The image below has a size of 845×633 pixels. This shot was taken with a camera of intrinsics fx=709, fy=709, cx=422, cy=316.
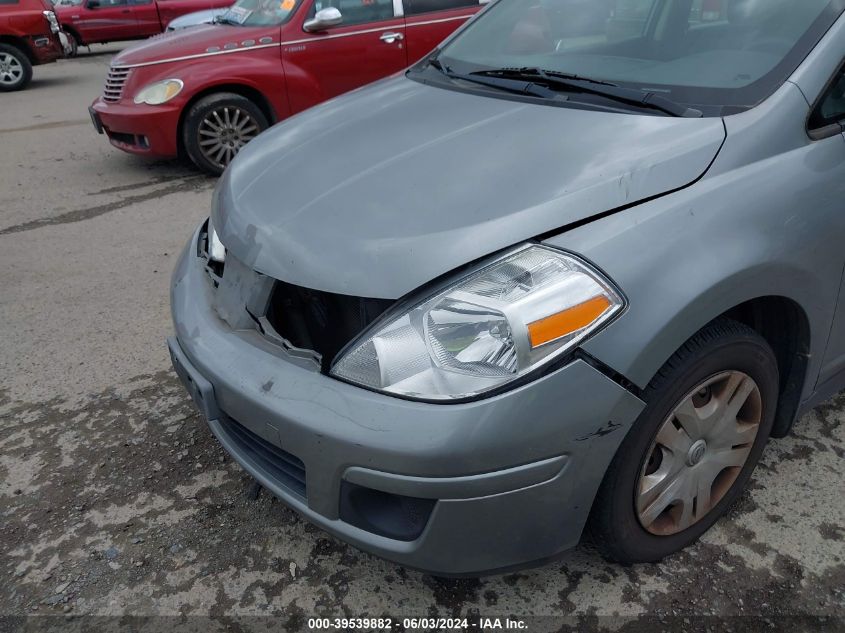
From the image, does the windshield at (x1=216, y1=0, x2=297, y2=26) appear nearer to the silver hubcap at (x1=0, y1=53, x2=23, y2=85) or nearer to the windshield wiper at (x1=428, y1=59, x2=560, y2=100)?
the windshield wiper at (x1=428, y1=59, x2=560, y2=100)

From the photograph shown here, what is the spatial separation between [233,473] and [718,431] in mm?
1560

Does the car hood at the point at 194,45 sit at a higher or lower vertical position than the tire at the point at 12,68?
higher

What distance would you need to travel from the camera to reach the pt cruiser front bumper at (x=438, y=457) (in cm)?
151

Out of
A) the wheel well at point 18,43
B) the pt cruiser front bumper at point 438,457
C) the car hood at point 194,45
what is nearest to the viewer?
the pt cruiser front bumper at point 438,457

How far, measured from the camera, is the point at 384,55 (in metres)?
5.88

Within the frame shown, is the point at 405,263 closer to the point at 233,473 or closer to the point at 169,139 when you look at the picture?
the point at 233,473

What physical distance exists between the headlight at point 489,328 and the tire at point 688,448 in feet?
0.88

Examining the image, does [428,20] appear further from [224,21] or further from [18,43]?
[18,43]

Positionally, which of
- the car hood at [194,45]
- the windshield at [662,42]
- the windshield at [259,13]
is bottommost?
the car hood at [194,45]

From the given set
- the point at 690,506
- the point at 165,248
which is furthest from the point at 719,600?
the point at 165,248

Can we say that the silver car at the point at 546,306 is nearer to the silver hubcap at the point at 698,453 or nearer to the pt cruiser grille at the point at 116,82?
the silver hubcap at the point at 698,453


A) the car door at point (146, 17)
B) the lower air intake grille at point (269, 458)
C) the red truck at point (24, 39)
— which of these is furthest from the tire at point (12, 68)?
the lower air intake grille at point (269, 458)

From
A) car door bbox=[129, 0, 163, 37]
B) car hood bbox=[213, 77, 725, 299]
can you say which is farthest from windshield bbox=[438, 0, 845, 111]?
car door bbox=[129, 0, 163, 37]

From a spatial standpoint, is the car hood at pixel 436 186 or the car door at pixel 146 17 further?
the car door at pixel 146 17
